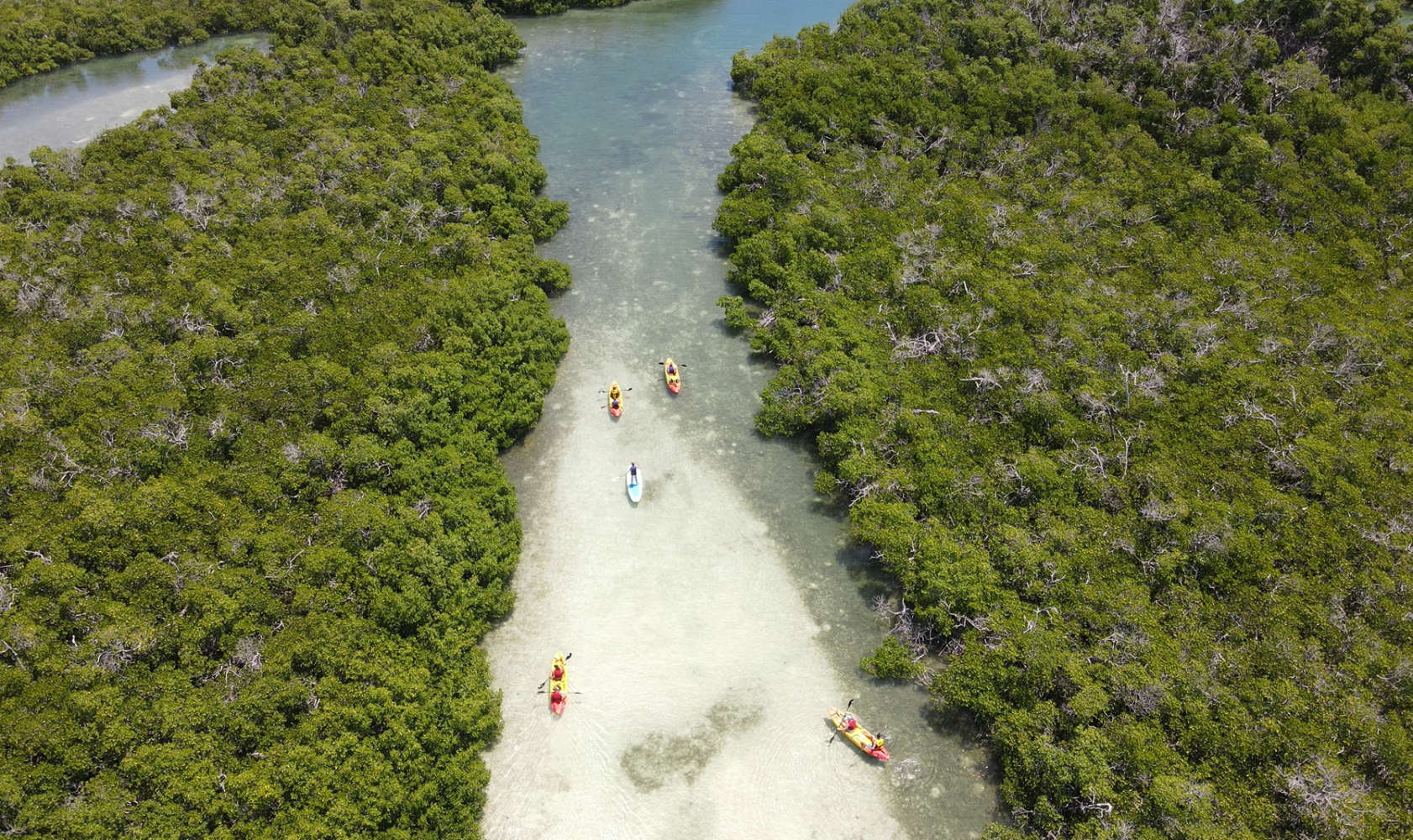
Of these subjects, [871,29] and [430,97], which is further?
[871,29]

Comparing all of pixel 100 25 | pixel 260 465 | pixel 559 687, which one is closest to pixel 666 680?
pixel 559 687

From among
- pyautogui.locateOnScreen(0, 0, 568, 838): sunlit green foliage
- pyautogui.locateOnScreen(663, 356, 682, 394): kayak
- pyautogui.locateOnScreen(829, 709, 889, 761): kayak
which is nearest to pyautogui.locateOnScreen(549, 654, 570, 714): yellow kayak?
pyautogui.locateOnScreen(0, 0, 568, 838): sunlit green foliage

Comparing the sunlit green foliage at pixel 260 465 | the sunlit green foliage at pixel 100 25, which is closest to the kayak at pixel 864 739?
the sunlit green foliage at pixel 260 465

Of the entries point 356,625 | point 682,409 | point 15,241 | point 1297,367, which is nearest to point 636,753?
point 356,625

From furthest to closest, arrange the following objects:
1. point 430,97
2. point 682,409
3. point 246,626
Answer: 1. point 430,97
2. point 682,409
3. point 246,626

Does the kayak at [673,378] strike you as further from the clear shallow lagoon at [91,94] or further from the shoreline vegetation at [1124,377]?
the clear shallow lagoon at [91,94]

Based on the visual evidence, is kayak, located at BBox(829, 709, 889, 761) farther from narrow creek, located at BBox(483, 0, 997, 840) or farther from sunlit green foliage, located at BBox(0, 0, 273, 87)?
sunlit green foliage, located at BBox(0, 0, 273, 87)

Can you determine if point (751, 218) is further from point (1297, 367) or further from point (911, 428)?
point (1297, 367)
